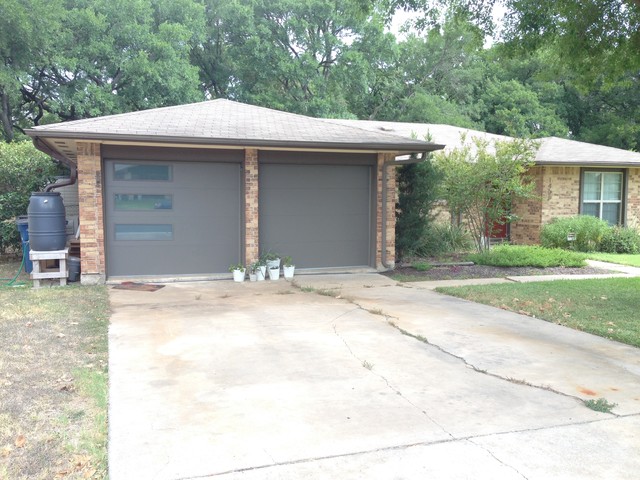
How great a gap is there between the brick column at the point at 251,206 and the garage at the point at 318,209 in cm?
29

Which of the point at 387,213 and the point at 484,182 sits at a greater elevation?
the point at 484,182

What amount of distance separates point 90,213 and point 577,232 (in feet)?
40.1

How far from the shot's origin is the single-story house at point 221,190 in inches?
373

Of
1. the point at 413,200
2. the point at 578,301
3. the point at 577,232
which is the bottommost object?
the point at 578,301

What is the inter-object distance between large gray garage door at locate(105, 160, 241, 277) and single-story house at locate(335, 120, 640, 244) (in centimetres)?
710

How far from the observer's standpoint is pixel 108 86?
869 inches

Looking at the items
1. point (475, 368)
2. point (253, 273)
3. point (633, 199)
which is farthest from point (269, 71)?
point (475, 368)

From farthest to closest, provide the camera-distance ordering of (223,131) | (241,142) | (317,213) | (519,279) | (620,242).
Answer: (620,242) < (317,213) < (519,279) < (223,131) < (241,142)

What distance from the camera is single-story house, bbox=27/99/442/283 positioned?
→ 9469mm

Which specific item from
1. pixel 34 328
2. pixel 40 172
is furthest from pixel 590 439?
pixel 40 172

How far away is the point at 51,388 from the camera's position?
4430 millimetres

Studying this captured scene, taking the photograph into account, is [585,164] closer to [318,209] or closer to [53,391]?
[318,209]

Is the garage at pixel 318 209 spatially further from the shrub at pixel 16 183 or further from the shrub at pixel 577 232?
the shrub at pixel 577 232

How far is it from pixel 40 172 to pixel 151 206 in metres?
4.83
